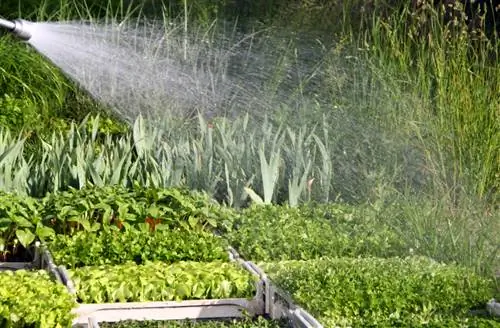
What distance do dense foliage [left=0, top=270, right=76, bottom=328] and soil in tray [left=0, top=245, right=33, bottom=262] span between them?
1717 mm

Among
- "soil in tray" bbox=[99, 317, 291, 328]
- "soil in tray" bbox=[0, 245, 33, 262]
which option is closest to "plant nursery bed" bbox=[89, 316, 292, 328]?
"soil in tray" bbox=[99, 317, 291, 328]

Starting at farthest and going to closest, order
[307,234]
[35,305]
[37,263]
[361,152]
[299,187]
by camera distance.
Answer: [361,152] < [299,187] < [307,234] < [37,263] < [35,305]

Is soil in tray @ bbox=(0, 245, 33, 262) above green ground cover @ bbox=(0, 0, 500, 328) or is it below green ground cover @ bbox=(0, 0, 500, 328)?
below

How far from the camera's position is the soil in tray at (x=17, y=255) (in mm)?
7453

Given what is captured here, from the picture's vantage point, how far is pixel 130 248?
684cm

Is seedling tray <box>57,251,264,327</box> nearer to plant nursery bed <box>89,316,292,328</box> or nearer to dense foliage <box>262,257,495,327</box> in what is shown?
plant nursery bed <box>89,316,292,328</box>

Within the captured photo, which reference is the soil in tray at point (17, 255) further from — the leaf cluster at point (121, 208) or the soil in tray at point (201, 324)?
the soil in tray at point (201, 324)

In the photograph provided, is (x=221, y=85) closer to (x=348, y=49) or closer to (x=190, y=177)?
(x=348, y=49)

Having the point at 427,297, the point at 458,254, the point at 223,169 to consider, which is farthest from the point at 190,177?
the point at 427,297

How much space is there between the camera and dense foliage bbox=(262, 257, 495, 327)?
593cm

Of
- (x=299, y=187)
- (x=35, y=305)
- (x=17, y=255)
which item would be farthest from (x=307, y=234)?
(x=35, y=305)

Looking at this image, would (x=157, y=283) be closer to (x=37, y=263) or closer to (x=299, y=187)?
(x=37, y=263)

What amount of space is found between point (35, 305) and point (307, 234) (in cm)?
232

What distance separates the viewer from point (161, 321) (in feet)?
20.5
